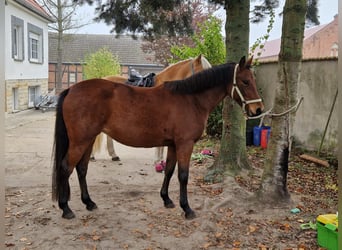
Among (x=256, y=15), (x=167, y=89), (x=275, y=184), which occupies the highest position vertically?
Answer: (x=256, y=15)

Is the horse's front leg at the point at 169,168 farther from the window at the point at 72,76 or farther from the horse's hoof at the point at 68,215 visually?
the window at the point at 72,76

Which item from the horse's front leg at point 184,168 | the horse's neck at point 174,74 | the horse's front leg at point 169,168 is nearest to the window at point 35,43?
the horse's neck at point 174,74

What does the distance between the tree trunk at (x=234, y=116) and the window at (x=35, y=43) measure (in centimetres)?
1145

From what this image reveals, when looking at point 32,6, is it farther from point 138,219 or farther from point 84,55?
point 138,219

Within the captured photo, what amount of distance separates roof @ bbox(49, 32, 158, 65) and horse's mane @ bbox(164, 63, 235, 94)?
20.6 meters

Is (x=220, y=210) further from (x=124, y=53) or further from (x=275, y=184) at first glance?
(x=124, y=53)

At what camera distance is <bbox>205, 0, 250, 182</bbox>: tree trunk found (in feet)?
14.5

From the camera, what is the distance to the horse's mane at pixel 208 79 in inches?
128

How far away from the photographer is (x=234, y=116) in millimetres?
4582

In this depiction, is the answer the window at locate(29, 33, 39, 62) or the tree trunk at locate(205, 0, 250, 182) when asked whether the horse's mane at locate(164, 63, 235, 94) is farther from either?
the window at locate(29, 33, 39, 62)

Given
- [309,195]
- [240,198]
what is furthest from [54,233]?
[309,195]

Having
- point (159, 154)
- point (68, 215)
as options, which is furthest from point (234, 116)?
point (68, 215)

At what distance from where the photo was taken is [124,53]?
24.5 meters

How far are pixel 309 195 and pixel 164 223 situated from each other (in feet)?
6.00
